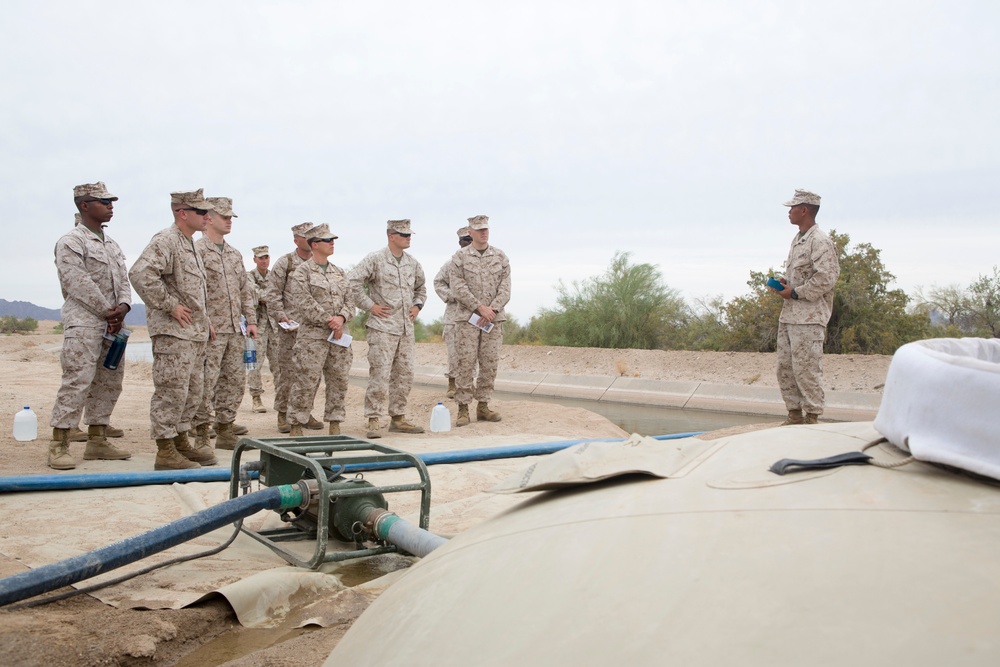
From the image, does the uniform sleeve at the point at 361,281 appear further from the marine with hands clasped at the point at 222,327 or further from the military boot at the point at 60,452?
the military boot at the point at 60,452

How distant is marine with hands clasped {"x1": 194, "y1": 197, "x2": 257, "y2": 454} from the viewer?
21.6 ft

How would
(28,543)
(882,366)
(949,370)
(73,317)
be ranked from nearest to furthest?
(949,370) < (28,543) < (73,317) < (882,366)

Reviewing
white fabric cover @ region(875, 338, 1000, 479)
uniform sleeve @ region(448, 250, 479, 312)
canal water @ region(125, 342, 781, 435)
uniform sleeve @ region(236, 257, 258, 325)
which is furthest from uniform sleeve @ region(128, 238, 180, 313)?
white fabric cover @ region(875, 338, 1000, 479)

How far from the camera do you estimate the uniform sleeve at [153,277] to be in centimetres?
552

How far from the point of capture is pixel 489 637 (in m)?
1.28

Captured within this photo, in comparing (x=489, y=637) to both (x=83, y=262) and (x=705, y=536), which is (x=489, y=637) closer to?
(x=705, y=536)

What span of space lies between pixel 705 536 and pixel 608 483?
0.35m

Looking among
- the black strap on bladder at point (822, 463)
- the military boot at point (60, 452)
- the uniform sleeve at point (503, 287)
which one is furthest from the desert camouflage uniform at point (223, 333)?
the black strap on bladder at point (822, 463)

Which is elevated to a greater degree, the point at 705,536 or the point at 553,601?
the point at 705,536

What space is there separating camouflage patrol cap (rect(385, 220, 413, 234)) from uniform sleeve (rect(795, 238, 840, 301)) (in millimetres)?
3831

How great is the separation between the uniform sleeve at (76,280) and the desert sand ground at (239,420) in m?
1.18

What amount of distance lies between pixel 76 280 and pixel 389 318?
291 cm

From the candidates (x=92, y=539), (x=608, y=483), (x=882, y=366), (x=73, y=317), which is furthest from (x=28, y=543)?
(x=882, y=366)

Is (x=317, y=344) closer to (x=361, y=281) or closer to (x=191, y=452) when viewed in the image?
(x=361, y=281)
